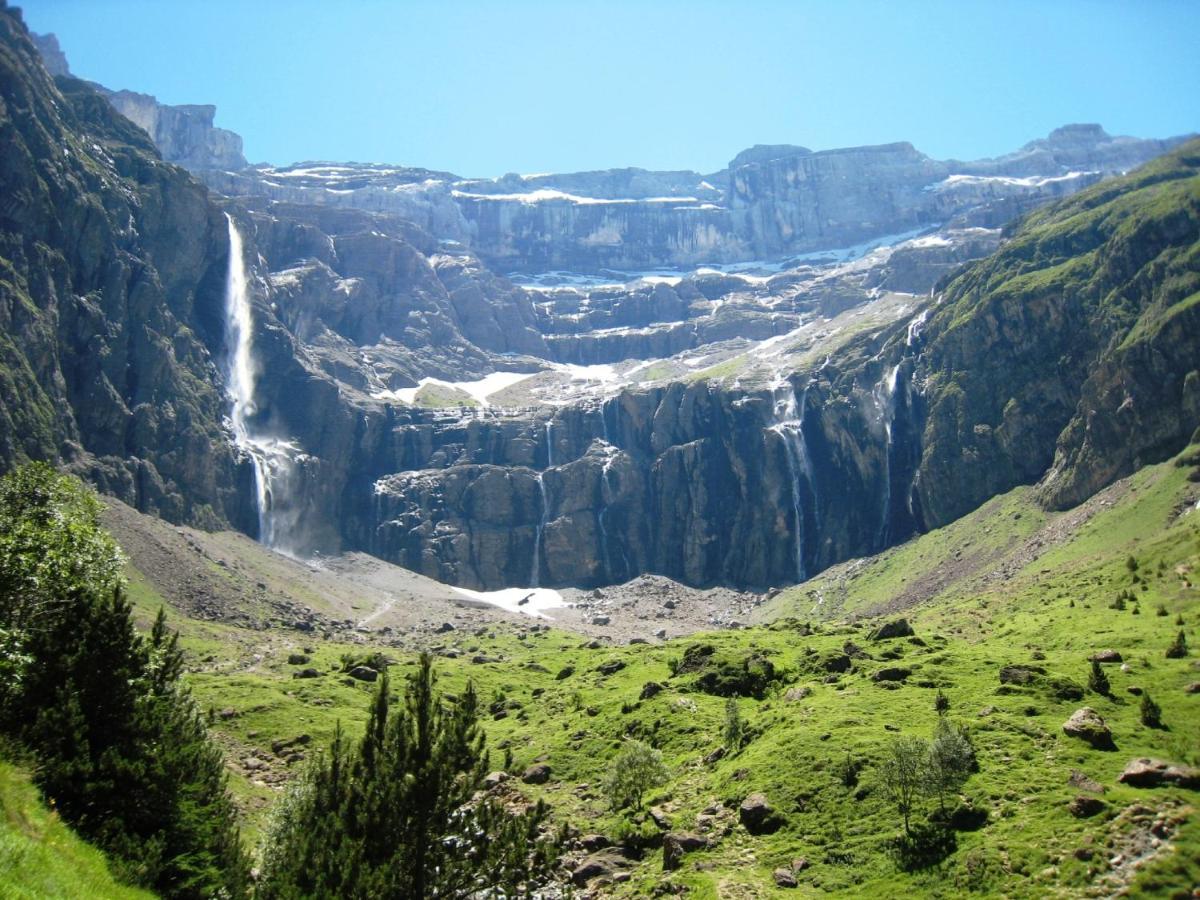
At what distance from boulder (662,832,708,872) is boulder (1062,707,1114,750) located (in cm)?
2108

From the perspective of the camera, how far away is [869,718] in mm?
57125

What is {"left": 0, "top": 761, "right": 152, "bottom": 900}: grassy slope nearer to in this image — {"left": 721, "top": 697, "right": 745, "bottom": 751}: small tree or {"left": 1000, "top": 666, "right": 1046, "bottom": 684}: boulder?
{"left": 721, "top": 697, "right": 745, "bottom": 751}: small tree

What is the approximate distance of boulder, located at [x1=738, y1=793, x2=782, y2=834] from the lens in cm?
4725

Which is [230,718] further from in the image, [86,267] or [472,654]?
[86,267]

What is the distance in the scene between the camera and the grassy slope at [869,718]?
3941cm

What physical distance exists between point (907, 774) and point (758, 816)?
882 cm

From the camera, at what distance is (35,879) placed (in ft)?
72.2

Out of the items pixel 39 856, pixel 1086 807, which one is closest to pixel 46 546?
pixel 39 856

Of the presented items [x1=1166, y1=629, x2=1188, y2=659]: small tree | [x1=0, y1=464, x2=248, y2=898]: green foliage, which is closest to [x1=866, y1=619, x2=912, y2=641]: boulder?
[x1=1166, y1=629, x2=1188, y2=659]: small tree

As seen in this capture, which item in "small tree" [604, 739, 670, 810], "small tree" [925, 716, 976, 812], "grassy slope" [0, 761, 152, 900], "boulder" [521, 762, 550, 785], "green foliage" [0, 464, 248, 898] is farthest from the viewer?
"boulder" [521, 762, 550, 785]

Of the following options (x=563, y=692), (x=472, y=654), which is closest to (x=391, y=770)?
(x=563, y=692)

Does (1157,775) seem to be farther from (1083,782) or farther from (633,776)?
(633,776)

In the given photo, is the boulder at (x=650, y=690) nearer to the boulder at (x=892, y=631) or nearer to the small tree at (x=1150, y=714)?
the boulder at (x=892, y=631)

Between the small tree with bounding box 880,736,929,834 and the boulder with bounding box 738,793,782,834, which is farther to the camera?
the boulder with bounding box 738,793,782,834
